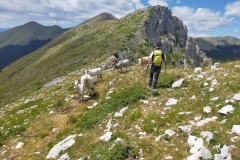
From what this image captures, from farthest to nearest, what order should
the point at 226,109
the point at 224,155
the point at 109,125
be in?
the point at 109,125 < the point at 226,109 < the point at 224,155

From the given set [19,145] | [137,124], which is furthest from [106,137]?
[19,145]

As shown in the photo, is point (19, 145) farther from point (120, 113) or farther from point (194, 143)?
point (194, 143)

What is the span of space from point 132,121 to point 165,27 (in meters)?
126

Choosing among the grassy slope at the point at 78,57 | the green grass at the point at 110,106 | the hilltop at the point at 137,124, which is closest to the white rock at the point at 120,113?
the hilltop at the point at 137,124

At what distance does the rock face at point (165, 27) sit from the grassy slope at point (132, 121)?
278 ft

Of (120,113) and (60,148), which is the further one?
(120,113)

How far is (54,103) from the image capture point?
22547mm

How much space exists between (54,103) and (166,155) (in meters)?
14.5

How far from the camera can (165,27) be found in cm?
13488

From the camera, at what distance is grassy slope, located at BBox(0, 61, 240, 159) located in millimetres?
10875

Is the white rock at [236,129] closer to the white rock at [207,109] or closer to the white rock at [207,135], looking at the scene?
the white rock at [207,135]

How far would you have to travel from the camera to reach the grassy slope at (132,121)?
428 inches

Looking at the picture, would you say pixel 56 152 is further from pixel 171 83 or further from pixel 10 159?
pixel 171 83

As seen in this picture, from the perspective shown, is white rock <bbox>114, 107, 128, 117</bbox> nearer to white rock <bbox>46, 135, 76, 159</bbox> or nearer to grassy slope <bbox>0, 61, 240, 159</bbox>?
grassy slope <bbox>0, 61, 240, 159</bbox>
